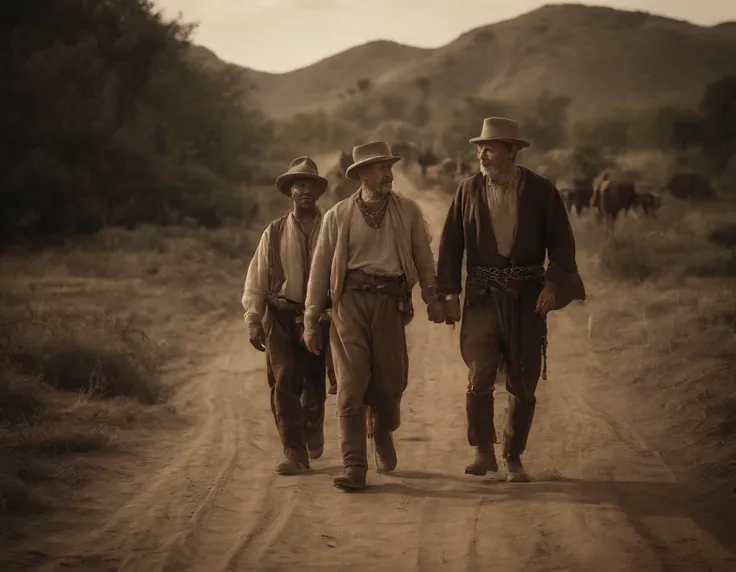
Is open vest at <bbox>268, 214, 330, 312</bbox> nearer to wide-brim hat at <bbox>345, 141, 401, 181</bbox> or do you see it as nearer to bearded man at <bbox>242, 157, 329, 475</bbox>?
bearded man at <bbox>242, 157, 329, 475</bbox>

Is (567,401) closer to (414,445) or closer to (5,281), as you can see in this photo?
(414,445)

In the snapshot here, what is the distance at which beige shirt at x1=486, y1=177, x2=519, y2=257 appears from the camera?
6.54 m

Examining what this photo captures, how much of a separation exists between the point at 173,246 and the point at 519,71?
90.3m

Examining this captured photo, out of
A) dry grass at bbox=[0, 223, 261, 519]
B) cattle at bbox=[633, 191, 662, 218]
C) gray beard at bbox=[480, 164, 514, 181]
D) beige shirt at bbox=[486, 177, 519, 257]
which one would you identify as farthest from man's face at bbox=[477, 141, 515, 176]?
cattle at bbox=[633, 191, 662, 218]

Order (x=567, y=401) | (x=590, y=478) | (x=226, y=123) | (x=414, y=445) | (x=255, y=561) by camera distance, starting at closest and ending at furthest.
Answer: (x=255, y=561)
(x=590, y=478)
(x=414, y=445)
(x=567, y=401)
(x=226, y=123)

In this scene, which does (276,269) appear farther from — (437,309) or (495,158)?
(495,158)

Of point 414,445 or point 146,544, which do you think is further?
point 414,445

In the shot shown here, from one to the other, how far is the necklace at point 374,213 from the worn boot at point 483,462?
152 cm

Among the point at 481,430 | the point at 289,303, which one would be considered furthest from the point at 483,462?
the point at 289,303

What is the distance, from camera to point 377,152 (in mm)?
6594

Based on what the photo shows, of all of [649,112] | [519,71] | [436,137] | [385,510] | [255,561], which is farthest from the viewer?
[519,71]

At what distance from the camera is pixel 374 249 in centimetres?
656

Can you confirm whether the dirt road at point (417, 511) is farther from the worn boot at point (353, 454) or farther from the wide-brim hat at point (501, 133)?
the wide-brim hat at point (501, 133)

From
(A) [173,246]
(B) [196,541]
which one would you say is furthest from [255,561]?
(A) [173,246]
